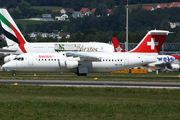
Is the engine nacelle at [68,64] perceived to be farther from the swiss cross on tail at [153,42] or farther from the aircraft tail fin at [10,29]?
the aircraft tail fin at [10,29]

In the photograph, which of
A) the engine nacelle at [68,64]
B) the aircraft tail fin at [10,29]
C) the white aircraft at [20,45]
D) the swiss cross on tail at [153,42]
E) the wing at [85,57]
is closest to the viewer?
the engine nacelle at [68,64]

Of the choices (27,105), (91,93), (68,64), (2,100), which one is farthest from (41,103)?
(68,64)

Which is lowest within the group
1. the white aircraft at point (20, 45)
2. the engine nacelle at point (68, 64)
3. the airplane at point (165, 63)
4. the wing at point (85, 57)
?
the airplane at point (165, 63)

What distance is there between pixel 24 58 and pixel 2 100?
25585mm

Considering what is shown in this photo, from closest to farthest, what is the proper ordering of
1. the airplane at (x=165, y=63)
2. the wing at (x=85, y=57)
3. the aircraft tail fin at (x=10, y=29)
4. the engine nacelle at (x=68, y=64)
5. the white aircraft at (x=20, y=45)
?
the engine nacelle at (x=68, y=64), the wing at (x=85, y=57), the aircraft tail fin at (x=10, y=29), the white aircraft at (x=20, y=45), the airplane at (x=165, y=63)

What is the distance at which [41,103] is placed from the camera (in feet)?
73.3

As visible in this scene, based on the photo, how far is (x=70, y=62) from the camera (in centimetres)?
4794

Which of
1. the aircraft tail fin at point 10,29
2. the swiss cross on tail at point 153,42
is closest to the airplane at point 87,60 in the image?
the swiss cross on tail at point 153,42

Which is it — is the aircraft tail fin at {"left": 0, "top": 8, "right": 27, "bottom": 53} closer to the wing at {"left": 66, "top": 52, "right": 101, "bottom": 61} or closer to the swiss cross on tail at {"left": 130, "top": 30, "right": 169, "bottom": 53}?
the wing at {"left": 66, "top": 52, "right": 101, "bottom": 61}

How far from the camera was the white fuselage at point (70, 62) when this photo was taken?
48500mm

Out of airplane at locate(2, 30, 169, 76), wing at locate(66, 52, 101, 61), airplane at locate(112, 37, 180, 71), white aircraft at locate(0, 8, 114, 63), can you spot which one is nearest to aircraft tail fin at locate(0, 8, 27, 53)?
white aircraft at locate(0, 8, 114, 63)

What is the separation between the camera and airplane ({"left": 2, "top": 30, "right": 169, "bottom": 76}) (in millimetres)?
48531

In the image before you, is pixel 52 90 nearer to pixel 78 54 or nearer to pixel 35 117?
pixel 35 117

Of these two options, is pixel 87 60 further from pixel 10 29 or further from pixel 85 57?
pixel 10 29
